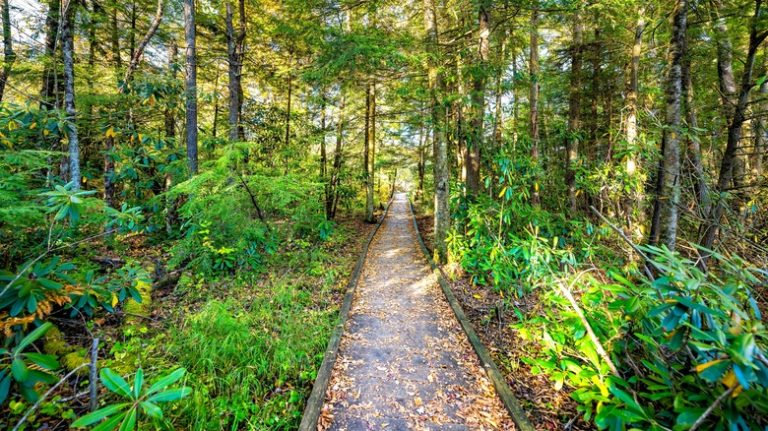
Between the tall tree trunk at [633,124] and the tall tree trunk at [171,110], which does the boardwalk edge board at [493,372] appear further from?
the tall tree trunk at [171,110]

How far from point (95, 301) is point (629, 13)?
11.5 metres

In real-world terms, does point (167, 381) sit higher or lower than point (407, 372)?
higher

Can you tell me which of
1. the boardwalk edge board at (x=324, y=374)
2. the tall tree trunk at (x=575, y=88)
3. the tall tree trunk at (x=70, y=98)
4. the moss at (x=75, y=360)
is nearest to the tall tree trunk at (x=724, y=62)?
the tall tree trunk at (x=575, y=88)

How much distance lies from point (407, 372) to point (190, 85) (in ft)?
→ 24.5

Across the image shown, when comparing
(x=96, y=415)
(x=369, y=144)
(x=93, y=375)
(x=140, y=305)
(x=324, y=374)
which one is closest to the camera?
(x=96, y=415)

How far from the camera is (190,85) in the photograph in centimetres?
659

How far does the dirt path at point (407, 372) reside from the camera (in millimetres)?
3105

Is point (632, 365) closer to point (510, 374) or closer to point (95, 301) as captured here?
point (510, 374)

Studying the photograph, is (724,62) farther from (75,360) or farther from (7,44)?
(7,44)

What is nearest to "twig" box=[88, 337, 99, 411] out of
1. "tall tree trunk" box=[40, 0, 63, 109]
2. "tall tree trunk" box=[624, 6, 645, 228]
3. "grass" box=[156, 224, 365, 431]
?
"grass" box=[156, 224, 365, 431]

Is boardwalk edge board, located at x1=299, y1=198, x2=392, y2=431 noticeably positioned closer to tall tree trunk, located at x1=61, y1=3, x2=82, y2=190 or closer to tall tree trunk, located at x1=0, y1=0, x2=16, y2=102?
tall tree trunk, located at x1=61, y1=3, x2=82, y2=190

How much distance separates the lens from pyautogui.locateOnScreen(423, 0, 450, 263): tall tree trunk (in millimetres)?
7586

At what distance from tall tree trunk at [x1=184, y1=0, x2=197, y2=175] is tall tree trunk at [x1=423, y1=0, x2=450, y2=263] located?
18.2 feet

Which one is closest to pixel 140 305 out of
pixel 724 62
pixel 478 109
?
pixel 478 109
